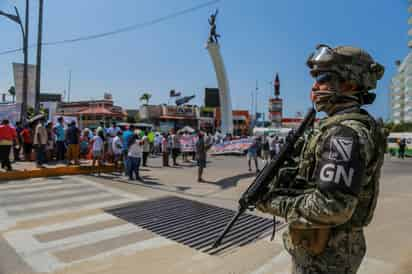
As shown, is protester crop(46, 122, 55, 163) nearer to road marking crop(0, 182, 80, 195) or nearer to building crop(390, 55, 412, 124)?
road marking crop(0, 182, 80, 195)

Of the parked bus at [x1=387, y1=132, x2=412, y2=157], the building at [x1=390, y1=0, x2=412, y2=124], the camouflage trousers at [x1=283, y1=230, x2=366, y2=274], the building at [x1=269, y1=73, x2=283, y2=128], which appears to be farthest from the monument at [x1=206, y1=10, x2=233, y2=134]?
the building at [x1=390, y1=0, x2=412, y2=124]

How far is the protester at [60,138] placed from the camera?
39.4 ft

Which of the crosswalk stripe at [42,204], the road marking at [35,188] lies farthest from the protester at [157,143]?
the crosswalk stripe at [42,204]

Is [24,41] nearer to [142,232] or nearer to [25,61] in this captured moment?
[25,61]

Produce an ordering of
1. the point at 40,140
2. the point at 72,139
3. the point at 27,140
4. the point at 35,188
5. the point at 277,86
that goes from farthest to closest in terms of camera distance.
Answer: the point at 277,86
the point at 27,140
the point at 72,139
the point at 40,140
the point at 35,188

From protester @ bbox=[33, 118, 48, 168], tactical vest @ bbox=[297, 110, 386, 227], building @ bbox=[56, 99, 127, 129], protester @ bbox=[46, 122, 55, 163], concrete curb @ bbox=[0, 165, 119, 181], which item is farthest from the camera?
building @ bbox=[56, 99, 127, 129]

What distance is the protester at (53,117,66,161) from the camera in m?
12.0

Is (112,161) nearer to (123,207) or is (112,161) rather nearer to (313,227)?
(123,207)

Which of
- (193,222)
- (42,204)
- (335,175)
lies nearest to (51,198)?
(42,204)

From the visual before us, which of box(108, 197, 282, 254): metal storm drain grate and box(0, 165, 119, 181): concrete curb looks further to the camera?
box(0, 165, 119, 181): concrete curb

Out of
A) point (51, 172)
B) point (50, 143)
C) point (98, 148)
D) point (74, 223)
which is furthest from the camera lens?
point (50, 143)

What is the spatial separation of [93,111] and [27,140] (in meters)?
39.0

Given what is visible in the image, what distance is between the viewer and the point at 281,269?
346 cm

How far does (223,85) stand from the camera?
32844 mm
